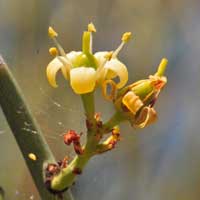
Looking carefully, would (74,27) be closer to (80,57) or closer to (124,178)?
(124,178)

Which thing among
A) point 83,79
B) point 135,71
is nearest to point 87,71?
point 83,79

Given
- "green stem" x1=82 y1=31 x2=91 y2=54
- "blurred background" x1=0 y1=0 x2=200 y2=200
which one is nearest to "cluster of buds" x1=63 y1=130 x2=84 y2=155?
"green stem" x1=82 y1=31 x2=91 y2=54

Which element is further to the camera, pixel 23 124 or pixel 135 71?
pixel 135 71

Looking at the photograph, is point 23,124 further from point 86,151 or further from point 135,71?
point 135,71

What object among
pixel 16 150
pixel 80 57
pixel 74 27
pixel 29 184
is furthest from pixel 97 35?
pixel 80 57

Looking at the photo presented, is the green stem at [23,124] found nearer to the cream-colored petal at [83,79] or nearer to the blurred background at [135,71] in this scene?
the cream-colored petal at [83,79]
